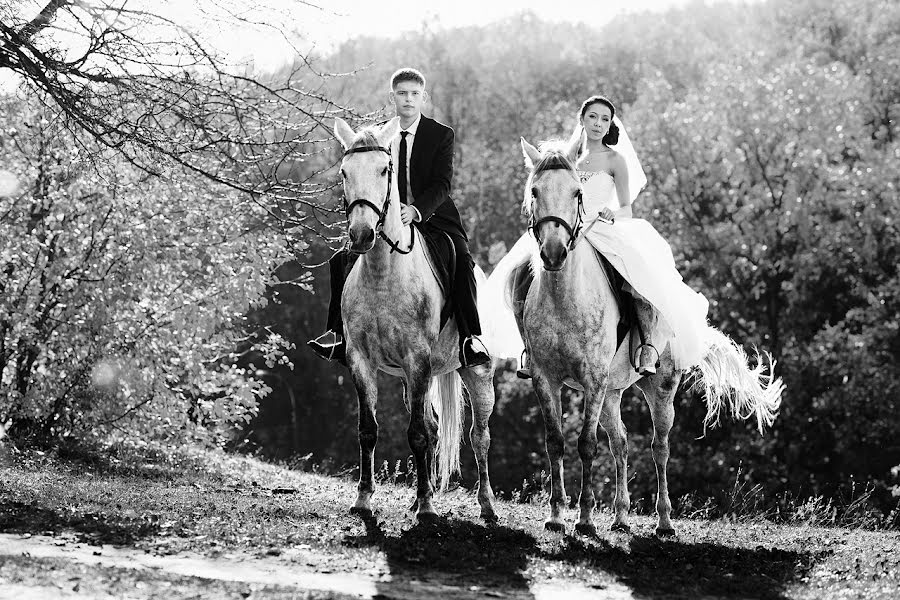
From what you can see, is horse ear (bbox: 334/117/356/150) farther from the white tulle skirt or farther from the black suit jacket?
the white tulle skirt

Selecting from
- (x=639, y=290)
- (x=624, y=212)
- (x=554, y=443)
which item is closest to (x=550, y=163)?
(x=639, y=290)

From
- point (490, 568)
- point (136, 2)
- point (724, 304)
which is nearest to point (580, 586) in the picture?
point (490, 568)

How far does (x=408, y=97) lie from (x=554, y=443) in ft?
10.7

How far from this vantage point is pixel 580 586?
6.70m

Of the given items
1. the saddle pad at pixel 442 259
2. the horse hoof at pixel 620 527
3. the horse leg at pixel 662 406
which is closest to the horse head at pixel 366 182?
the saddle pad at pixel 442 259

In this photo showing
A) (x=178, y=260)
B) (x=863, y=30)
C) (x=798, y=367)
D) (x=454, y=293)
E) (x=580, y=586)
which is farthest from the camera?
(x=863, y=30)

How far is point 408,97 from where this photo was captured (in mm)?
9328

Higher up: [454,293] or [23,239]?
[23,239]

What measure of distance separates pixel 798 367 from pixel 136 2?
20.6 metres

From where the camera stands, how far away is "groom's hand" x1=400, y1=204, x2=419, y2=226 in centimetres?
864

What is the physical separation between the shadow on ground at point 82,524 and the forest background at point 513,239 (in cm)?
327

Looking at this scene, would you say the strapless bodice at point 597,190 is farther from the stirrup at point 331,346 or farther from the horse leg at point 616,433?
the stirrup at point 331,346

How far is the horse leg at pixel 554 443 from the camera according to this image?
865cm

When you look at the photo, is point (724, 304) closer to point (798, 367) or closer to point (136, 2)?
point (798, 367)
